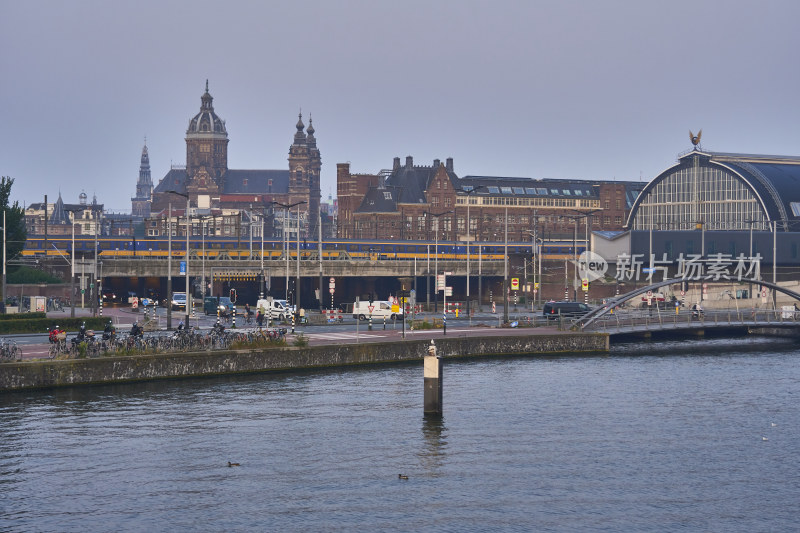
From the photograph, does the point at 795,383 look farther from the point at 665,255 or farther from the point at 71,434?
the point at 665,255

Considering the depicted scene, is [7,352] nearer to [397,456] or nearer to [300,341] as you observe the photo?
[300,341]

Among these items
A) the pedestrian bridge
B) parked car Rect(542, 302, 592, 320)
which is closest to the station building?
the pedestrian bridge

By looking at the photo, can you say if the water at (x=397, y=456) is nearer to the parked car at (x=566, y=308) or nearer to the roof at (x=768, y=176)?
the parked car at (x=566, y=308)

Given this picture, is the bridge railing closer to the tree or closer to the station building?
the station building

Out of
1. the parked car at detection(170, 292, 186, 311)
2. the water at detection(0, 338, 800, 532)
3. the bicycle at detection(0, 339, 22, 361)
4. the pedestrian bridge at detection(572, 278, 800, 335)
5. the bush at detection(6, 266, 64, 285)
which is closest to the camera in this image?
the water at detection(0, 338, 800, 532)

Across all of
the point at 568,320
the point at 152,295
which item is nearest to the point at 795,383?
the point at 568,320

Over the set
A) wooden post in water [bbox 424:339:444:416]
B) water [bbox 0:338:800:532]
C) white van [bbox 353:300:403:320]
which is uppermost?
white van [bbox 353:300:403:320]

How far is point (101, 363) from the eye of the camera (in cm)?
5559

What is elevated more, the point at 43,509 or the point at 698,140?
the point at 698,140

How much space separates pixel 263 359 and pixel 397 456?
22.9 m

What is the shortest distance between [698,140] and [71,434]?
136591mm

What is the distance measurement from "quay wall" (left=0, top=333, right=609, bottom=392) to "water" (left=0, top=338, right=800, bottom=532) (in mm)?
987

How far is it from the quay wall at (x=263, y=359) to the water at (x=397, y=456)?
3.24 feet

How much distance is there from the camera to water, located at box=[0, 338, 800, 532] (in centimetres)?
3344
